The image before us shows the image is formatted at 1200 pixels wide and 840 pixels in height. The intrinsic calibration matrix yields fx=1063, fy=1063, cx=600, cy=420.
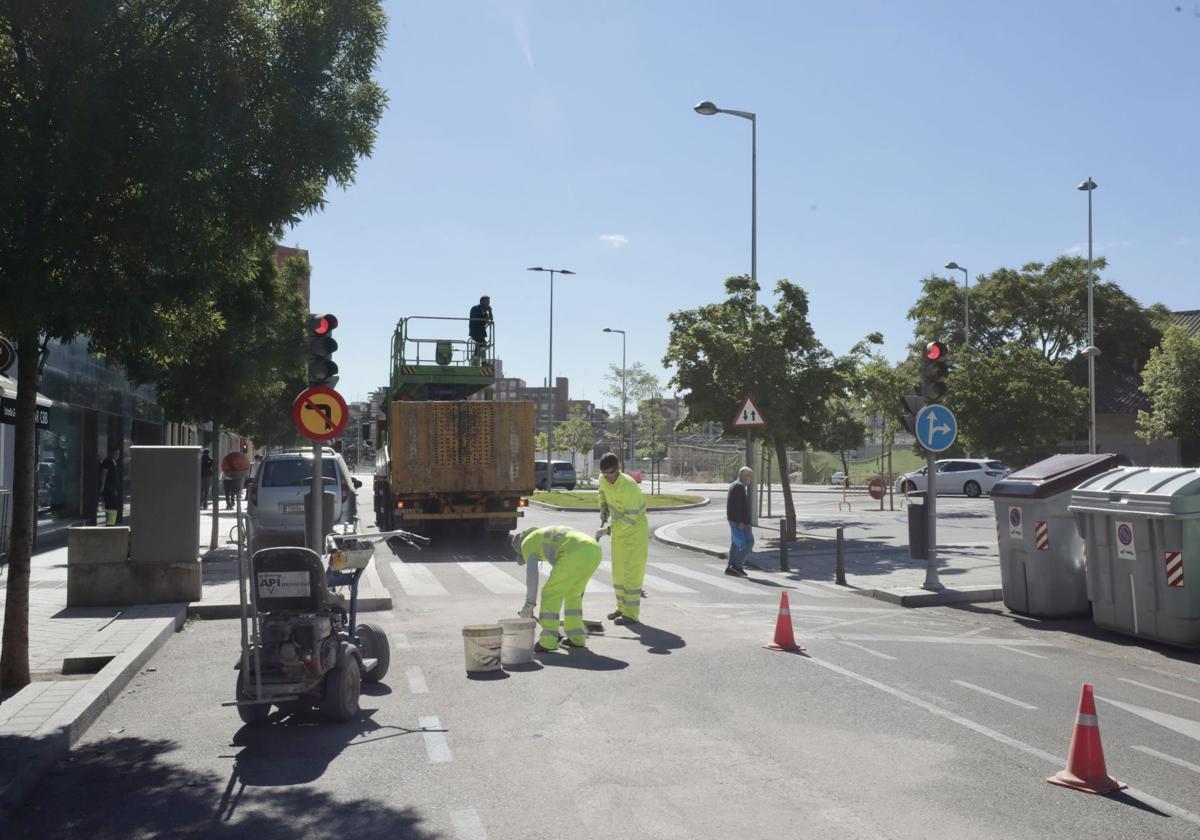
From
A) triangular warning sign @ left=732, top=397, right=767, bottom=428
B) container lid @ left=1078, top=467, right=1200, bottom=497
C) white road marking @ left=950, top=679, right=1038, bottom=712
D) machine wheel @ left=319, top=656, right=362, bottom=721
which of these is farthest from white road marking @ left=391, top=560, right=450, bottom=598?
container lid @ left=1078, top=467, right=1200, bottom=497

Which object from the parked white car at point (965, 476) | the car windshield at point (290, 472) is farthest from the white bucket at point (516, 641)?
the parked white car at point (965, 476)

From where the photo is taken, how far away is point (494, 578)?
1526cm

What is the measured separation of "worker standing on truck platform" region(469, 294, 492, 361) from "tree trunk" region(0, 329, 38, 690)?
13.2 metres

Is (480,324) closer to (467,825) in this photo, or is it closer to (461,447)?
(461,447)

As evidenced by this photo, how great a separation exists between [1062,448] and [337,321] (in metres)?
44.2

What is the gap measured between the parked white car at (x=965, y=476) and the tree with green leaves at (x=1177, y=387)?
5782 millimetres

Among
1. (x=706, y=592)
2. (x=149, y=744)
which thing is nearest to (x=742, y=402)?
(x=706, y=592)

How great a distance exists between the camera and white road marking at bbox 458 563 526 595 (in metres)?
13.9

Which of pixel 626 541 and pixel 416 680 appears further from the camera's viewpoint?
pixel 626 541

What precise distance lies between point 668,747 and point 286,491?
14.3 meters

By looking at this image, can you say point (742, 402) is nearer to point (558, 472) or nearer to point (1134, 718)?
point (1134, 718)

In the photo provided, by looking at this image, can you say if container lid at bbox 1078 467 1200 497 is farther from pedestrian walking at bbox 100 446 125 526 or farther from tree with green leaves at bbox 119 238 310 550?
pedestrian walking at bbox 100 446 125 526

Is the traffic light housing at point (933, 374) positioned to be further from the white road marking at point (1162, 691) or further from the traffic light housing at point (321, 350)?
the traffic light housing at point (321, 350)

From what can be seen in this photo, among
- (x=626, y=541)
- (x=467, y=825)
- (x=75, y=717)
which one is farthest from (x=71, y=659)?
(x=626, y=541)
